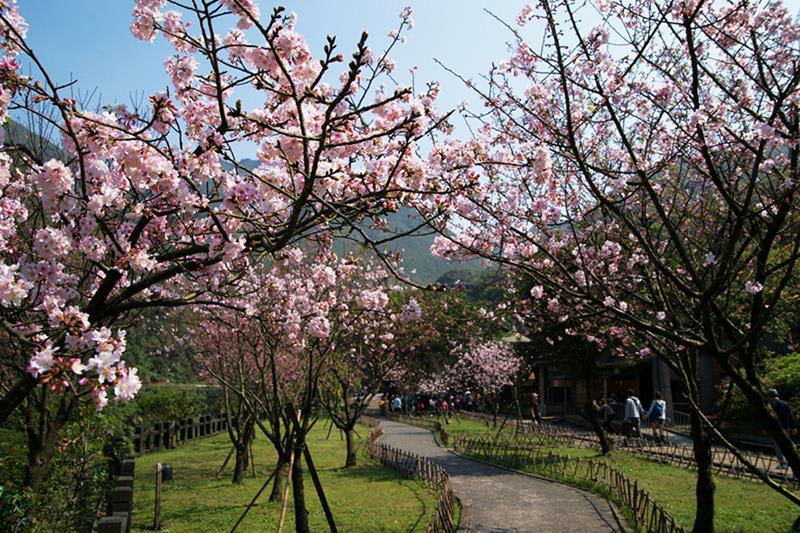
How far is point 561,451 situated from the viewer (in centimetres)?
1858

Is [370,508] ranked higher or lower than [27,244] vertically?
lower

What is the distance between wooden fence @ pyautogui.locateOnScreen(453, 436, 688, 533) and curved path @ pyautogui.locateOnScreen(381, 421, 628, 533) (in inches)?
14.5

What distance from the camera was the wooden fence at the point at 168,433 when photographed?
→ 1964 centimetres

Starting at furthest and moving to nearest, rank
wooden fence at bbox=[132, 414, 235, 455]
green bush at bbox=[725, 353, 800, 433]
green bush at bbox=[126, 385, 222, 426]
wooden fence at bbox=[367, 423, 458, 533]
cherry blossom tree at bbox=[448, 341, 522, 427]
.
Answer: cherry blossom tree at bbox=[448, 341, 522, 427]
green bush at bbox=[126, 385, 222, 426]
wooden fence at bbox=[132, 414, 235, 455]
green bush at bbox=[725, 353, 800, 433]
wooden fence at bbox=[367, 423, 458, 533]

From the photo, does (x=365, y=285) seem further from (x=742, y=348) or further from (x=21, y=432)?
(x=742, y=348)

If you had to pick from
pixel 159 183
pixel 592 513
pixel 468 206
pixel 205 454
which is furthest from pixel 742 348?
pixel 205 454

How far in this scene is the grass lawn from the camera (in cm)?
1017

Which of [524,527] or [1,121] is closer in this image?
[1,121]

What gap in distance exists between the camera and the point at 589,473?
13.1 metres

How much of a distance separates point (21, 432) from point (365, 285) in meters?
8.02

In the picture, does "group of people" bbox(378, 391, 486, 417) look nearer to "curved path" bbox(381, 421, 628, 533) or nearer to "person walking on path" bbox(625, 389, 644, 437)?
"person walking on path" bbox(625, 389, 644, 437)

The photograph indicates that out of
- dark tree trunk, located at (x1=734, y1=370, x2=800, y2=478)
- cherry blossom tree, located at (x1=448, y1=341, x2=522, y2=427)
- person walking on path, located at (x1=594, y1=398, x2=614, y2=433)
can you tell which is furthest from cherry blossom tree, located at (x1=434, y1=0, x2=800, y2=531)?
cherry blossom tree, located at (x1=448, y1=341, x2=522, y2=427)

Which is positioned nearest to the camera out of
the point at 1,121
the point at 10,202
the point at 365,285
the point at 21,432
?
the point at 1,121

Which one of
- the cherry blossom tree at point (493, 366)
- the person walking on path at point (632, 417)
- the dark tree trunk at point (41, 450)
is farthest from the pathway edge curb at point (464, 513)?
the cherry blossom tree at point (493, 366)
